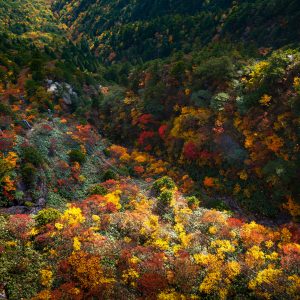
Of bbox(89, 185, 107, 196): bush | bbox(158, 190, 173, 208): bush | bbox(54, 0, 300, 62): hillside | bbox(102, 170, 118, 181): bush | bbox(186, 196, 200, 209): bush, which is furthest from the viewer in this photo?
bbox(54, 0, 300, 62): hillside

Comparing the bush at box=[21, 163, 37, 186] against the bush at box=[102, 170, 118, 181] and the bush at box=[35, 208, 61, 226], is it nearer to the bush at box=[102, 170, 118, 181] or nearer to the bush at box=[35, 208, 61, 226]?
the bush at box=[102, 170, 118, 181]

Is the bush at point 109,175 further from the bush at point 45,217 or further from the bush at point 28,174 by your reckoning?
the bush at point 45,217

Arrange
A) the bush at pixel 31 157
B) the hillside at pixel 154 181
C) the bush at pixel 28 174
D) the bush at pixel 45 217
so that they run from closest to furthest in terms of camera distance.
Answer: the hillside at pixel 154 181 < the bush at pixel 45 217 < the bush at pixel 28 174 < the bush at pixel 31 157

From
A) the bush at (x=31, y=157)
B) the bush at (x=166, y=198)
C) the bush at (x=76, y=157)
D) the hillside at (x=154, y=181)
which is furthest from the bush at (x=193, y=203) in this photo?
the bush at (x=31, y=157)

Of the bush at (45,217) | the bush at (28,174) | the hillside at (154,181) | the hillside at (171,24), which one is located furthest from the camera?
the hillside at (171,24)

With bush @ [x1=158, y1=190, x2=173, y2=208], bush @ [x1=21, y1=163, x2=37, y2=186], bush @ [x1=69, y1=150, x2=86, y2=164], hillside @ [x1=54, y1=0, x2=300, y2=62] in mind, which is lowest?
bush @ [x1=21, y1=163, x2=37, y2=186]

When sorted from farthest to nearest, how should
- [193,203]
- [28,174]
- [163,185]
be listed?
[163,185] → [28,174] → [193,203]

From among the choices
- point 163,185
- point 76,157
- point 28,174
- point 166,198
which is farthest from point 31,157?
point 166,198

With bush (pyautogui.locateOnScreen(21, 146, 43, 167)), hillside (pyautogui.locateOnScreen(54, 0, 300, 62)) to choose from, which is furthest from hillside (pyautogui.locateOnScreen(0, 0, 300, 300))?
hillside (pyautogui.locateOnScreen(54, 0, 300, 62))

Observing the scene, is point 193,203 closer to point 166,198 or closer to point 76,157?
point 166,198

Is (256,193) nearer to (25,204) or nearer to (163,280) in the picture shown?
(163,280)
